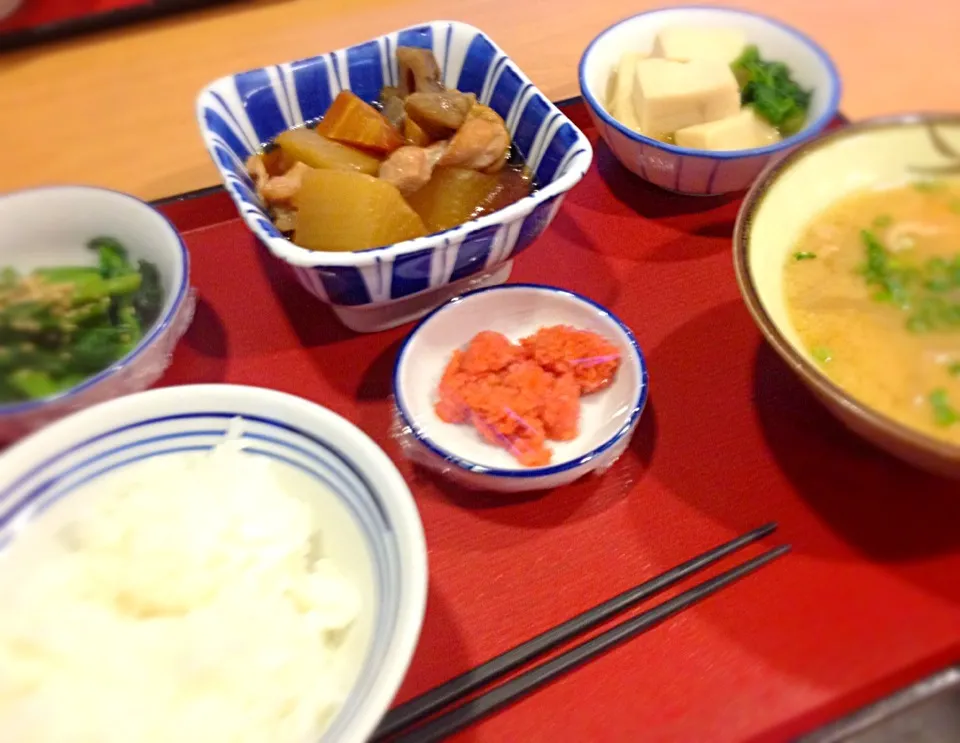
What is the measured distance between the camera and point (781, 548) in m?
1.08

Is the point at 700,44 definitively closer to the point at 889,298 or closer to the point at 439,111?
the point at 439,111

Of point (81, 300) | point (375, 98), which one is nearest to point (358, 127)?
point (375, 98)

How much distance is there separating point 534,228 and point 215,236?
2.31 ft

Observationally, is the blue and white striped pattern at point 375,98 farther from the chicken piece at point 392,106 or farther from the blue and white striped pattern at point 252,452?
the blue and white striped pattern at point 252,452

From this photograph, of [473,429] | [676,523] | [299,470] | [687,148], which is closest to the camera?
[299,470]

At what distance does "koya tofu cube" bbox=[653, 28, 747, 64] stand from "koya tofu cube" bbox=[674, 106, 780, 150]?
0.59ft

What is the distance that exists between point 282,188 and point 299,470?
589mm

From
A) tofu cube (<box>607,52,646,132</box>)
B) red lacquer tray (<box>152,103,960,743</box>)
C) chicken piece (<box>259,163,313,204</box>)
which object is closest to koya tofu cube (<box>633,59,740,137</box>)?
tofu cube (<box>607,52,646,132</box>)

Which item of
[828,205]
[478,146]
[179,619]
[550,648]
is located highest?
[478,146]

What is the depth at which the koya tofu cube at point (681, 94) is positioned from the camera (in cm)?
155

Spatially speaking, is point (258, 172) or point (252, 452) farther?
point (258, 172)

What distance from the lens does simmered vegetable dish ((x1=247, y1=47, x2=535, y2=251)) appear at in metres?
1.23

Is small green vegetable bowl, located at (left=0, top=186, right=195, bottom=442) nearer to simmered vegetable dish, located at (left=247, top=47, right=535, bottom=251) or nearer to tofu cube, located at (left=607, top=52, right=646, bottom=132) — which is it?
simmered vegetable dish, located at (left=247, top=47, right=535, bottom=251)

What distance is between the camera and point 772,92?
162 centimetres
